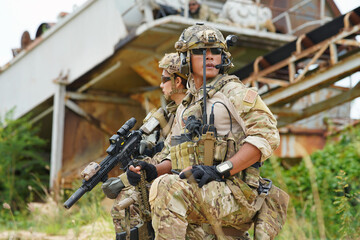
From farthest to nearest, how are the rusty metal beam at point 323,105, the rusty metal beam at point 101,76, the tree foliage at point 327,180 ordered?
1. the rusty metal beam at point 101,76
2. the rusty metal beam at point 323,105
3. the tree foliage at point 327,180

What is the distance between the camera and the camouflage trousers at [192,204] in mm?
3045

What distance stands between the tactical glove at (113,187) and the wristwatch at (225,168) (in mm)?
1503

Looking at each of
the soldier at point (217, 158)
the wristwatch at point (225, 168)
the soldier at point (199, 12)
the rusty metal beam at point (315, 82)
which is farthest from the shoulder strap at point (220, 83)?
the soldier at point (199, 12)

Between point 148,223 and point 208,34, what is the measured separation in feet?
5.42

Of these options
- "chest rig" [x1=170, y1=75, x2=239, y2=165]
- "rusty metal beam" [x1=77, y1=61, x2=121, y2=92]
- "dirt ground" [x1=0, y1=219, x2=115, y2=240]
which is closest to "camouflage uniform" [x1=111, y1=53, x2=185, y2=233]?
"chest rig" [x1=170, y1=75, x2=239, y2=165]

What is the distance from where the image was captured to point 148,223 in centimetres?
418

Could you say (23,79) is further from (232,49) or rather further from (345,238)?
(345,238)

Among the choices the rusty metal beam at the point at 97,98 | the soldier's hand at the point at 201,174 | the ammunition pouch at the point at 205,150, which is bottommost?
the soldier's hand at the point at 201,174

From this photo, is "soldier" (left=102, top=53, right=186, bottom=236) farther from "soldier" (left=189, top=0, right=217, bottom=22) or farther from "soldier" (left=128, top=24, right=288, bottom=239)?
"soldier" (left=189, top=0, right=217, bottom=22)

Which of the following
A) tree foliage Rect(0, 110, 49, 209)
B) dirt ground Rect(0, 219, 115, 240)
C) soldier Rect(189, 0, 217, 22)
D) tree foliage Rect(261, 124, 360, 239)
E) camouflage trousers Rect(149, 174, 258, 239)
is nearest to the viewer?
camouflage trousers Rect(149, 174, 258, 239)

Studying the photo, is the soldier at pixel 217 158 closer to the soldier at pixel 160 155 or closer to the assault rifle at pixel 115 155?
the assault rifle at pixel 115 155

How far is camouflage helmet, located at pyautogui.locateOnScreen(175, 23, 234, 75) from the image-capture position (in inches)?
139

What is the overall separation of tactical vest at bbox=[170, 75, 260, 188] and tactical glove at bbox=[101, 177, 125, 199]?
3.52 ft

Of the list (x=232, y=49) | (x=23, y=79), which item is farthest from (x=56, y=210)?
(x=23, y=79)
